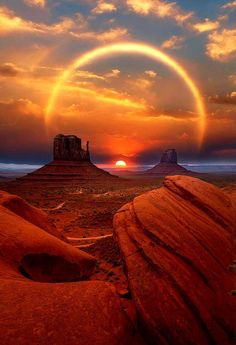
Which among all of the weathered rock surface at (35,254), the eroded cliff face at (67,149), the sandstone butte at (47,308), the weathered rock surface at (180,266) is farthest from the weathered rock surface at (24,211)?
the eroded cliff face at (67,149)

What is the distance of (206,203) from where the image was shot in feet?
34.3

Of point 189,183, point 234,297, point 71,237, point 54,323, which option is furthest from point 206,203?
point 71,237

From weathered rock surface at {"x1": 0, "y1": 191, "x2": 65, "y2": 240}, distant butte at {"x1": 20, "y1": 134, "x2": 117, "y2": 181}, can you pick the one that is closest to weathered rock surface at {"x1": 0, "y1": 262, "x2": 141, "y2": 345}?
weathered rock surface at {"x1": 0, "y1": 191, "x2": 65, "y2": 240}

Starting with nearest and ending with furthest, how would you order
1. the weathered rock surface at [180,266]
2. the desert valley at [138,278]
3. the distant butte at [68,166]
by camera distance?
the desert valley at [138,278] < the weathered rock surface at [180,266] < the distant butte at [68,166]

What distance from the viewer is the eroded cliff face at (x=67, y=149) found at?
12181 centimetres

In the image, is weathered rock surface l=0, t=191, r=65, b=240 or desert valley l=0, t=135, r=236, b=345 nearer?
desert valley l=0, t=135, r=236, b=345

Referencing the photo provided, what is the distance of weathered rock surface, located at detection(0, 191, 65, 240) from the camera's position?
10282 mm

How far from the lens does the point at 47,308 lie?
4824 mm

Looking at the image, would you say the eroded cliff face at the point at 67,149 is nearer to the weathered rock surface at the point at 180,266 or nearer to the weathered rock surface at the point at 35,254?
the weathered rock surface at the point at 180,266

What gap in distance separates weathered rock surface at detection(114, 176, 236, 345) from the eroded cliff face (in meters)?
114

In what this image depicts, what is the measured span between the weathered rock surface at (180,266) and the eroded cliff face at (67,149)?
114064 millimetres

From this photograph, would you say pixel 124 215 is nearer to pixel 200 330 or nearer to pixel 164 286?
pixel 164 286

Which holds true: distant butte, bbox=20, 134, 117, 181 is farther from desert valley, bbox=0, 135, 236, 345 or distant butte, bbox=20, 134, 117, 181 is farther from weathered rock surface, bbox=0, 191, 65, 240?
desert valley, bbox=0, 135, 236, 345

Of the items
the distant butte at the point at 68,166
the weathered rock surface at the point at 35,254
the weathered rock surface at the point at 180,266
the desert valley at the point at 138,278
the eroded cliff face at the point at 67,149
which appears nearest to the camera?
the desert valley at the point at 138,278
